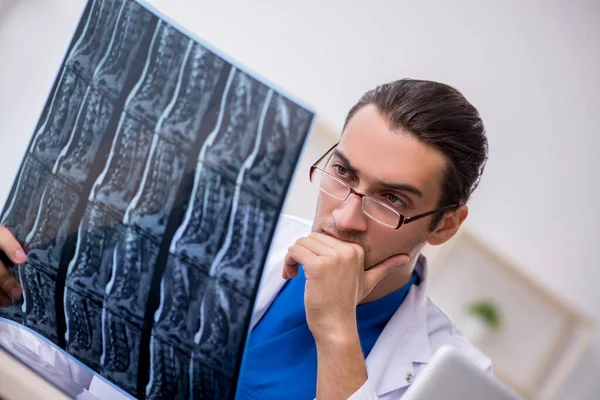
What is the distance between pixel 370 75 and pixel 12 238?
503mm

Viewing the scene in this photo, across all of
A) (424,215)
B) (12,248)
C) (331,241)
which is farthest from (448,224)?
(12,248)

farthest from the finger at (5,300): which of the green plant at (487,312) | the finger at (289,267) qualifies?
the green plant at (487,312)

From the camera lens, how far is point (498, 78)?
2.79 feet

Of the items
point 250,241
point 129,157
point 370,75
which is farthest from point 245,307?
point 370,75

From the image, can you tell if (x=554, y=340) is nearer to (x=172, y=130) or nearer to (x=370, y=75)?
(x=370, y=75)

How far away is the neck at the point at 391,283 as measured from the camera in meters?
0.82

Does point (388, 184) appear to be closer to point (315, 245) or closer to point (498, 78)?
point (315, 245)

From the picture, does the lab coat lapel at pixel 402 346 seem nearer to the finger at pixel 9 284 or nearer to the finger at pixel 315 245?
the finger at pixel 315 245

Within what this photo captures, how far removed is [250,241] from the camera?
591 millimetres

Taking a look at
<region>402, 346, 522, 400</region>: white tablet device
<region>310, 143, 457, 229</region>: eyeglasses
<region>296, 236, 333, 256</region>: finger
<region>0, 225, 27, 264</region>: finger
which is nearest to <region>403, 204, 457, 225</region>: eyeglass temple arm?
<region>310, 143, 457, 229</region>: eyeglasses

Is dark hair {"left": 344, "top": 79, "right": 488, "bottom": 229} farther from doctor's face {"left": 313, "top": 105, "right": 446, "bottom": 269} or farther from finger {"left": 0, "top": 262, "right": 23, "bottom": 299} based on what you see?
finger {"left": 0, "top": 262, "right": 23, "bottom": 299}

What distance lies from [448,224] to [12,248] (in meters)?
0.49

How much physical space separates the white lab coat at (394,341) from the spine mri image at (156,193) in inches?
2.9

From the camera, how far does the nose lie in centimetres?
66
